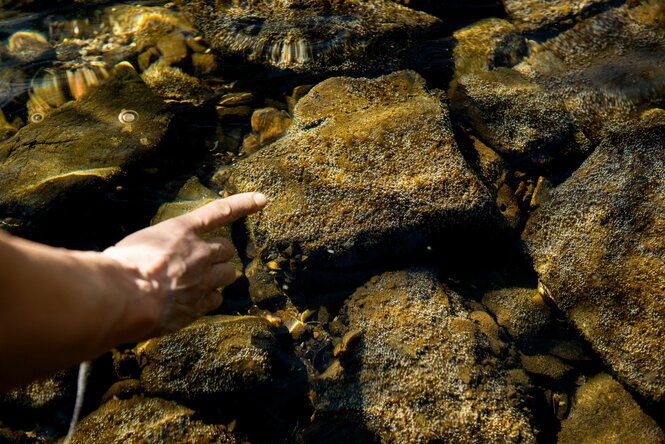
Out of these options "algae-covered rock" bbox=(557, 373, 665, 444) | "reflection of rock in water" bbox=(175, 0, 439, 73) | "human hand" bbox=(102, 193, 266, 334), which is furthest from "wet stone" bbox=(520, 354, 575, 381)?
"reflection of rock in water" bbox=(175, 0, 439, 73)

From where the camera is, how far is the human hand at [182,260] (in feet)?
5.92

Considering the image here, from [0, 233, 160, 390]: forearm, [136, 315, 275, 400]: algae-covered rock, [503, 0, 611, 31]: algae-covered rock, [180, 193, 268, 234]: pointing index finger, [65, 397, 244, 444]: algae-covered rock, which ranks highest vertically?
[503, 0, 611, 31]: algae-covered rock

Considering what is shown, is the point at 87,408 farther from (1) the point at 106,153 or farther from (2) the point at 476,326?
(2) the point at 476,326

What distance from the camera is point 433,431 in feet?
7.96

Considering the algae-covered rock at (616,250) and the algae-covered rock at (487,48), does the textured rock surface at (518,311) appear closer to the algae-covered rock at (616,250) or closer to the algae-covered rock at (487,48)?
the algae-covered rock at (616,250)

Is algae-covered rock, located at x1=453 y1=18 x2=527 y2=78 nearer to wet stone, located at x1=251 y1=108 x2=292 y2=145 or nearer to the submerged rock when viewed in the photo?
the submerged rock

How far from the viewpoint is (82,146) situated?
3.46m

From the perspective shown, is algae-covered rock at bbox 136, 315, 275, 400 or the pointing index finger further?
algae-covered rock at bbox 136, 315, 275, 400

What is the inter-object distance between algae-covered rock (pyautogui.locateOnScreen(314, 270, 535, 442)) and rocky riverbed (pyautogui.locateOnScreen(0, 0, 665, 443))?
0.04 feet

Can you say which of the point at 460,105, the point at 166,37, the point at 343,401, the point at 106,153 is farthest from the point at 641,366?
the point at 166,37

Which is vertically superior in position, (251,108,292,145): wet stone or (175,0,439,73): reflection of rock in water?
(175,0,439,73): reflection of rock in water

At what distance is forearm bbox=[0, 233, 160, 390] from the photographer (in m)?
1.31

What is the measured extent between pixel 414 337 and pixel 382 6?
119 inches

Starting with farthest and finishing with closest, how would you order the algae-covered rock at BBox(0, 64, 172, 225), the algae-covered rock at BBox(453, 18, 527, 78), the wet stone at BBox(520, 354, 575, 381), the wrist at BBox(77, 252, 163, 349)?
the algae-covered rock at BBox(453, 18, 527, 78) → the algae-covered rock at BBox(0, 64, 172, 225) → the wet stone at BBox(520, 354, 575, 381) → the wrist at BBox(77, 252, 163, 349)
